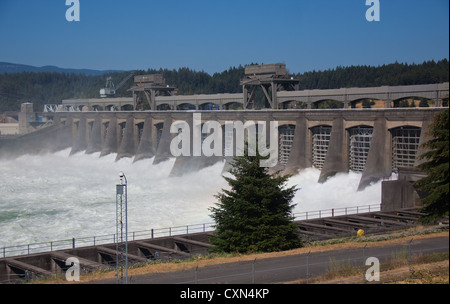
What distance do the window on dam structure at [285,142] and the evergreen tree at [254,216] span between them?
26.7m

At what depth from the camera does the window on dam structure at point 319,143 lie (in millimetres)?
48531

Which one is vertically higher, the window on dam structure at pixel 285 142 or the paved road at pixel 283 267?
the window on dam structure at pixel 285 142

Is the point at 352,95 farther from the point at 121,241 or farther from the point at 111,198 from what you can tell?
the point at 121,241

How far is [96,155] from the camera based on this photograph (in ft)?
272

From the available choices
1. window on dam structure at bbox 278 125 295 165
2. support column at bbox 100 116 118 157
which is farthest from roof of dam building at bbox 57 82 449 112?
support column at bbox 100 116 118 157

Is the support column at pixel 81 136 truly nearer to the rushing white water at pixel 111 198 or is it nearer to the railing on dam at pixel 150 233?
the rushing white water at pixel 111 198

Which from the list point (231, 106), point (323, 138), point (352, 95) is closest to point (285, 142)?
point (323, 138)

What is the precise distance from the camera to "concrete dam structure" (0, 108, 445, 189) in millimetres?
40406

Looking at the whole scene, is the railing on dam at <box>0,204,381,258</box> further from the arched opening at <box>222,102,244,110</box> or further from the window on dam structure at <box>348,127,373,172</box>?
the arched opening at <box>222,102,244,110</box>

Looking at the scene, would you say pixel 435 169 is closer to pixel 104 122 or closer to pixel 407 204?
pixel 407 204

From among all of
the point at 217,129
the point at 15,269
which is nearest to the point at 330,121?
the point at 217,129

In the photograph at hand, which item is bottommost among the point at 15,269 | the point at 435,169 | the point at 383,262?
the point at 15,269

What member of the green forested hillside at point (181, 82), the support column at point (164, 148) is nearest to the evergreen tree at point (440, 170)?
the support column at point (164, 148)
